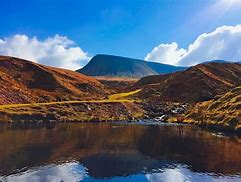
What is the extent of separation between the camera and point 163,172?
50.7m

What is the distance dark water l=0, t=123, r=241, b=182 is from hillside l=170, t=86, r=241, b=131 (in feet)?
30.9

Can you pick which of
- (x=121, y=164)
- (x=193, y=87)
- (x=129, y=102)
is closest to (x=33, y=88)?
(x=129, y=102)

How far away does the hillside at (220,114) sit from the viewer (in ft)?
315

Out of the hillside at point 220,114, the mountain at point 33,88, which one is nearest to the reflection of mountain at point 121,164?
the hillside at point 220,114

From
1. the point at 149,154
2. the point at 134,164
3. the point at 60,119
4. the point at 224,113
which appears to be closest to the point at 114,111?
the point at 60,119

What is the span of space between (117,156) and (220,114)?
5307cm

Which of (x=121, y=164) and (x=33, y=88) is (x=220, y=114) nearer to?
(x=121, y=164)

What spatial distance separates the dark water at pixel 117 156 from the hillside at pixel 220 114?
9.41 meters

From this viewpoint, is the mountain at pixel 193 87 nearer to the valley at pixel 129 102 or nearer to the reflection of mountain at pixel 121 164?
the valley at pixel 129 102

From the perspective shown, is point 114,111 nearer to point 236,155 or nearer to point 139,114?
point 139,114

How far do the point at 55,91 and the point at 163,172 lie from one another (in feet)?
439

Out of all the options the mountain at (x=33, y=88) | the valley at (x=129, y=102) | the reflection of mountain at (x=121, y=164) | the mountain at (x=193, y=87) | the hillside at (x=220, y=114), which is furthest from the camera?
the mountain at (x=193, y=87)

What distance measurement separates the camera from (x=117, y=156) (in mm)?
61219

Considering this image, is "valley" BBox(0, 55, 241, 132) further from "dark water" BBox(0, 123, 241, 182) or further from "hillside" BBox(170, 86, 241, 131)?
"dark water" BBox(0, 123, 241, 182)
